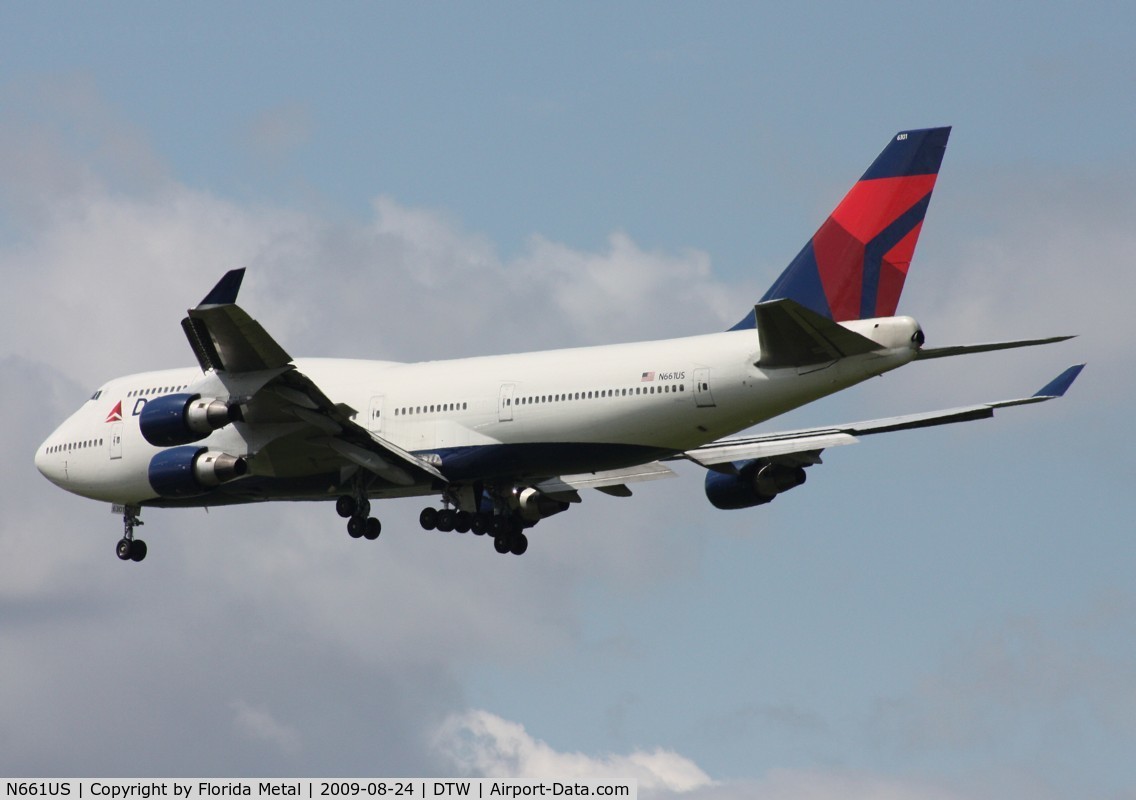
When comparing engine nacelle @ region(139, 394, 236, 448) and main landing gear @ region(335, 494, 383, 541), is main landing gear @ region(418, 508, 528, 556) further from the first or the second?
engine nacelle @ region(139, 394, 236, 448)

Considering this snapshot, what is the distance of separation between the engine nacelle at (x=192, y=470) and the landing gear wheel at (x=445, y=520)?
4.71m

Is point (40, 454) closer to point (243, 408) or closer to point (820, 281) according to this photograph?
point (243, 408)

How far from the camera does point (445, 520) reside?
4688cm

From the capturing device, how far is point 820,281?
4359 centimetres

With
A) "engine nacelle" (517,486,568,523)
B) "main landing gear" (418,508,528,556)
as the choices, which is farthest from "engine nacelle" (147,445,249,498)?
"engine nacelle" (517,486,568,523)

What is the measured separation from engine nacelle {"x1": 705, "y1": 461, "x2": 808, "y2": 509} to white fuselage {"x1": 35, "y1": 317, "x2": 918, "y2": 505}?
16.7 ft

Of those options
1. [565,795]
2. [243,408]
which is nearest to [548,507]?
[243,408]

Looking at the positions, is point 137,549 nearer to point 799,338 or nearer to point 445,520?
point 445,520

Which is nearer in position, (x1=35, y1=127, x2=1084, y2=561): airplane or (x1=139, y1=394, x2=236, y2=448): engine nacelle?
(x1=35, y1=127, x2=1084, y2=561): airplane

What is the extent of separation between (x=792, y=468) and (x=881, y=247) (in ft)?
22.2

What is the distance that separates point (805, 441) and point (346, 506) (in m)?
11.0

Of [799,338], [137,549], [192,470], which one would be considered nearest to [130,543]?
[137,549]

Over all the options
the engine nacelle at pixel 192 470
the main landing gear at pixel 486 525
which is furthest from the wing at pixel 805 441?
the engine nacelle at pixel 192 470

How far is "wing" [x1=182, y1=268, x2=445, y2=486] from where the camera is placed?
1634 inches
